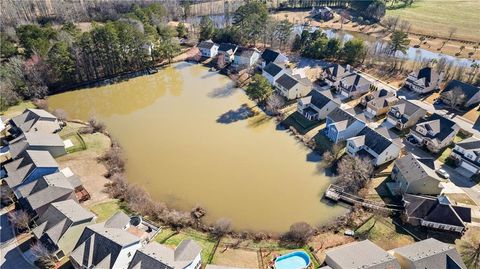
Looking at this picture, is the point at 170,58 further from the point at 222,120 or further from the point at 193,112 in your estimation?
the point at 222,120

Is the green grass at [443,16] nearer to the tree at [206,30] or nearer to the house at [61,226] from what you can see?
the tree at [206,30]

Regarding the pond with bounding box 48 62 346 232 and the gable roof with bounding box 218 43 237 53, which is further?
the gable roof with bounding box 218 43 237 53

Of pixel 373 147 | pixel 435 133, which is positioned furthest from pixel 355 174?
pixel 435 133

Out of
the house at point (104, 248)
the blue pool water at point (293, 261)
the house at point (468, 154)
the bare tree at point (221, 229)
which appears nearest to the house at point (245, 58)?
the house at point (468, 154)

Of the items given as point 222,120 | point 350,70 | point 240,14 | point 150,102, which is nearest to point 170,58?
point 150,102

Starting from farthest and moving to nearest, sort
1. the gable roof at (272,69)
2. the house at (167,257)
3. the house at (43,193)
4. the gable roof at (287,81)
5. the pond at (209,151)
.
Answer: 1. the gable roof at (272,69)
2. the gable roof at (287,81)
3. the pond at (209,151)
4. the house at (43,193)
5. the house at (167,257)

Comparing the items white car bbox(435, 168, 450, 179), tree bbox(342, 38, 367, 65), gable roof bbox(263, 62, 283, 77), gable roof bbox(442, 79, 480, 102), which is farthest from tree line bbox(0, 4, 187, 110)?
white car bbox(435, 168, 450, 179)

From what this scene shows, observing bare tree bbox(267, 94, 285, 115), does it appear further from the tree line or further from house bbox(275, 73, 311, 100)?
the tree line
